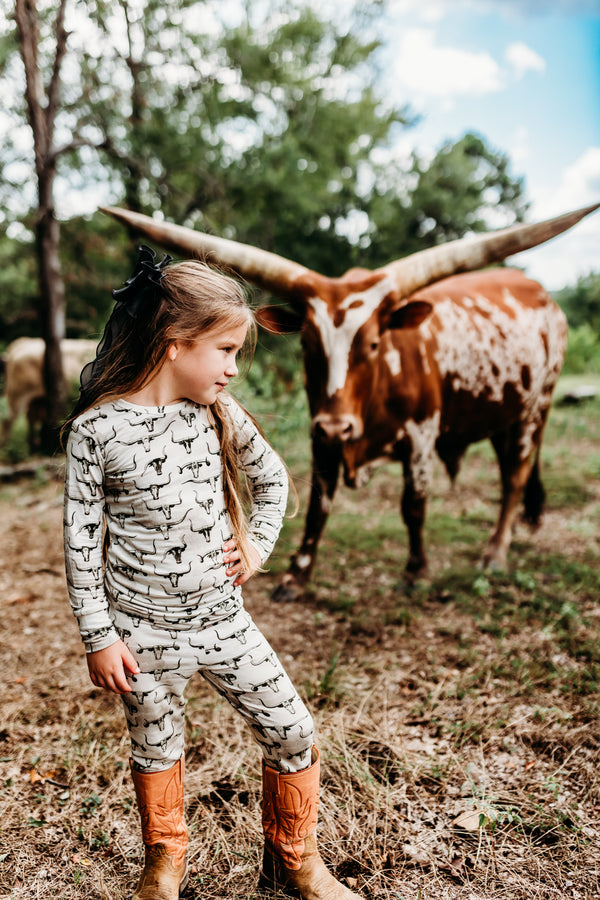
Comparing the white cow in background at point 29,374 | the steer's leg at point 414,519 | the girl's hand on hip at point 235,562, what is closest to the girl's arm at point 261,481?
the girl's hand on hip at point 235,562

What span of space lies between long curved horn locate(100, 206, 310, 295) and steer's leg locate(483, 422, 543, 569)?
6.43 feet

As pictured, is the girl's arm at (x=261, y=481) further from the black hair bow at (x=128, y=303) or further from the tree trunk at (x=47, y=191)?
the tree trunk at (x=47, y=191)

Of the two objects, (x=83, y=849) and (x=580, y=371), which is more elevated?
(x=580, y=371)

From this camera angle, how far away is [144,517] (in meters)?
1.37

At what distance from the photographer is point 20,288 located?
1337 centimetres

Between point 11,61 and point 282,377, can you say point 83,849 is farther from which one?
point 11,61

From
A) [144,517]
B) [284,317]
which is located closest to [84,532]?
[144,517]

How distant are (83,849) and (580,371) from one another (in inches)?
570

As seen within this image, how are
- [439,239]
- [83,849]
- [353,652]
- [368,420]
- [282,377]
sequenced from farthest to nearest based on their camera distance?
1. [439,239]
2. [282,377]
3. [368,420]
4. [353,652]
5. [83,849]

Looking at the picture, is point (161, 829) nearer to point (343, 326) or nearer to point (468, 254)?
point (343, 326)

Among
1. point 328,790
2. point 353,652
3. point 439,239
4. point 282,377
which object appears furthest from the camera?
point 439,239

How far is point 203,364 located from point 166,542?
40cm

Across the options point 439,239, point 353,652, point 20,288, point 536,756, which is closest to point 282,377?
point 439,239

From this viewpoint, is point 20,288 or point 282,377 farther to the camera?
point 20,288
